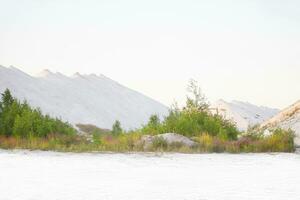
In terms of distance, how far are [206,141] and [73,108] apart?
6559cm

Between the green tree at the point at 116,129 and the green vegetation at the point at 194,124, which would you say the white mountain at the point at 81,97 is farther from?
the green vegetation at the point at 194,124

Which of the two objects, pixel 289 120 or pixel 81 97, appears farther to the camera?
pixel 81 97

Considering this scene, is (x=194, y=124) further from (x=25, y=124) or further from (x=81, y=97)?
(x=81, y=97)

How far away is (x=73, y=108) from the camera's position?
8088cm

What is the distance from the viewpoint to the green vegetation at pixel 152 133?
16203 mm

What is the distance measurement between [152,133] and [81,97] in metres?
71.4

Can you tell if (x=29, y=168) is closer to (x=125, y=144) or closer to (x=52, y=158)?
(x=52, y=158)

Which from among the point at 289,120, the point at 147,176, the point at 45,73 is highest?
the point at 45,73

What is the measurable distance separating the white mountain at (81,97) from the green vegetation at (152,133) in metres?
51.1

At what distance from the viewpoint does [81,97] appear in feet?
294

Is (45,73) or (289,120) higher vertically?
(45,73)

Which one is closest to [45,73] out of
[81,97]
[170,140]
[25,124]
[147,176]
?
[81,97]

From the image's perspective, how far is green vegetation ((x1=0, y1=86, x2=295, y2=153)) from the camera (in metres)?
16.2

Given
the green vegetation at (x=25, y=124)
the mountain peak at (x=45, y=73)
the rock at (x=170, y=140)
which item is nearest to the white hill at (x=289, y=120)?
the rock at (x=170, y=140)
